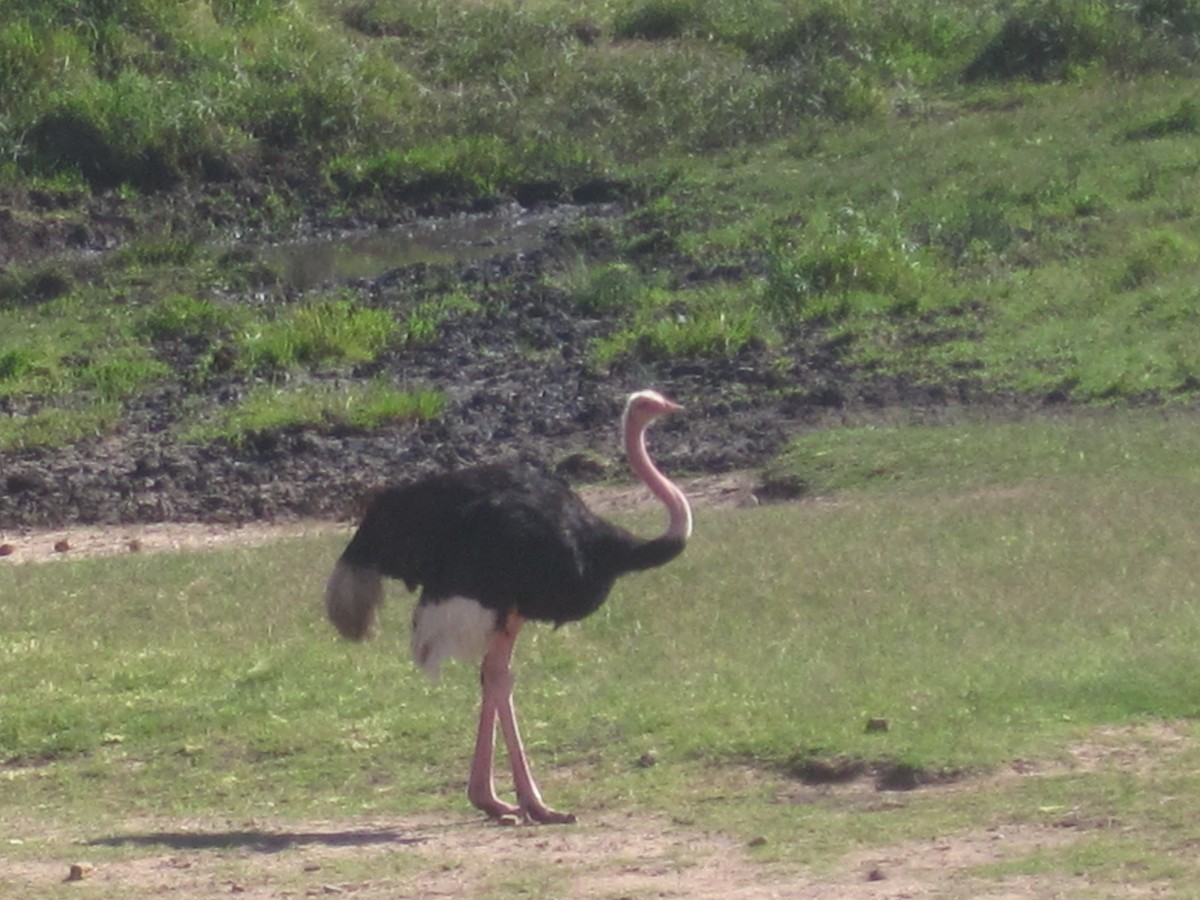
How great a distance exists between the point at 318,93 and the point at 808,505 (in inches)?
553

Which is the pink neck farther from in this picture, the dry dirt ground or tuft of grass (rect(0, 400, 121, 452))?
tuft of grass (rect(0, 400, 121, 452))

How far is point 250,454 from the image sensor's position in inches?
640

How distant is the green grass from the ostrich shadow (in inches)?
12.1

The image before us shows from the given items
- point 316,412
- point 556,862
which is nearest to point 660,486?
point 556,862

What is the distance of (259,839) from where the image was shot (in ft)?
27.3

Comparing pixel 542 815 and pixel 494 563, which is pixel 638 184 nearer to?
pixel 494 563

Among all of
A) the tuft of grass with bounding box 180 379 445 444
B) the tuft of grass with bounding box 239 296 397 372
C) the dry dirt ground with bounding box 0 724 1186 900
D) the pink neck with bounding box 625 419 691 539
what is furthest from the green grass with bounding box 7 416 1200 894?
the tuft of grass with bounding box 239 296 397 372

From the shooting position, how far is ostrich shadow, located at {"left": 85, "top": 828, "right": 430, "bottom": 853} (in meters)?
8.16

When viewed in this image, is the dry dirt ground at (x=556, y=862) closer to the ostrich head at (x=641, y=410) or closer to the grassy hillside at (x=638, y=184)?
the ostrich head at (x=641, y=410)

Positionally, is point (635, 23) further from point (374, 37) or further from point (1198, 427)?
point (1198, 427)

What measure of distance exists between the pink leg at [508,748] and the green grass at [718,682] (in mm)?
275

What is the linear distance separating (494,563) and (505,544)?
0.26 feet

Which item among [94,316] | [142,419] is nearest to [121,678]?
[142,419]

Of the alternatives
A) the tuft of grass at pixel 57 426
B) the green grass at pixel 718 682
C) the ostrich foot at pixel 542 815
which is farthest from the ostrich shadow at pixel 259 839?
the tuft of grass at pixel 57 426
